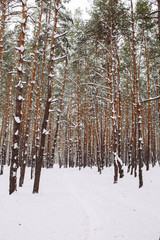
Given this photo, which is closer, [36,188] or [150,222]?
[150,222]

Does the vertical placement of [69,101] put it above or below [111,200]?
above

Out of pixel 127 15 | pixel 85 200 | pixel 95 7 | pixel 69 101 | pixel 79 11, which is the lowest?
pixel 85 200

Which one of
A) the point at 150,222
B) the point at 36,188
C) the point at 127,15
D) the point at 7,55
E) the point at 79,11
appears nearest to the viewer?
the point at 150,222

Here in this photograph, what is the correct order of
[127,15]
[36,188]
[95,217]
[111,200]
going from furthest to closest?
1. [127,15]
2. [36,188]
3. [111,200]
4. [95,217]

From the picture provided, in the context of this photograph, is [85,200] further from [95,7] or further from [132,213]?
[95,7]

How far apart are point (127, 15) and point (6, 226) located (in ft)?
39.9

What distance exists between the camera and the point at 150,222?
5121 millimetres

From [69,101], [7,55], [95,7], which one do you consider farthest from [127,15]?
[69,101]

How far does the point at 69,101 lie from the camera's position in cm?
2631

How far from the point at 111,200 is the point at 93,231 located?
3116 mm

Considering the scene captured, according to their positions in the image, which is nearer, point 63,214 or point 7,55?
point 63,214

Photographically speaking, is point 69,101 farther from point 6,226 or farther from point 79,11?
point 6,226

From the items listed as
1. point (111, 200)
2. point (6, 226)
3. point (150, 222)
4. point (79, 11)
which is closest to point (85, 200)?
point (111, 200)

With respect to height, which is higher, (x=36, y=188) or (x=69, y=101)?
(x=69, y=101)
